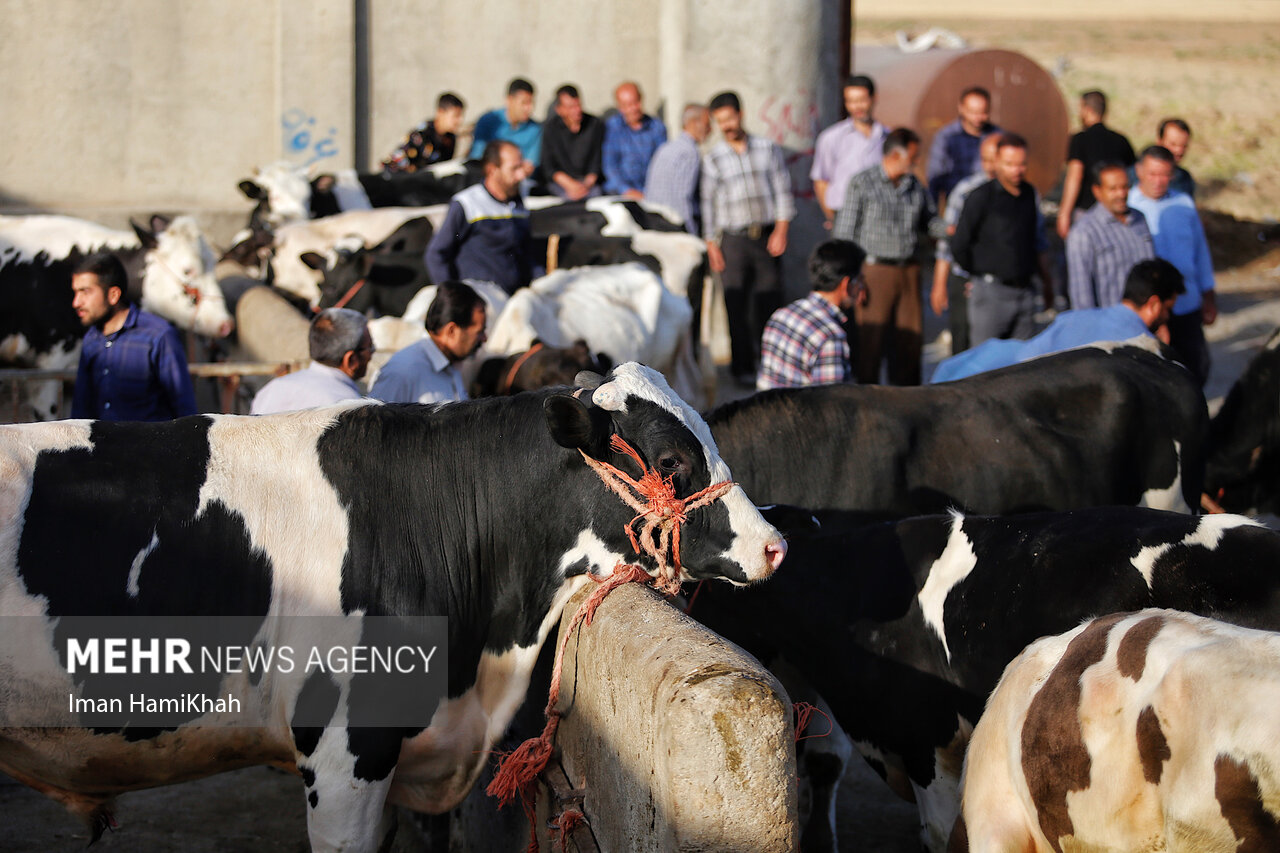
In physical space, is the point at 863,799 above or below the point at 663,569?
below

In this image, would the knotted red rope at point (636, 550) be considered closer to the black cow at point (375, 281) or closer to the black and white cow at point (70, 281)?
the black and white cow at point (70, 281)

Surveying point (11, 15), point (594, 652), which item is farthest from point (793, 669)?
point (11, 15)

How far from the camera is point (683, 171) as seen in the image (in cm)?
1106

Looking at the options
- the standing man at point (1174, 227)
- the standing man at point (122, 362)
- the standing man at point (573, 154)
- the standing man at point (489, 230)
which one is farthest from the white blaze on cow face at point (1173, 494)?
the standing man at point (573, 154)

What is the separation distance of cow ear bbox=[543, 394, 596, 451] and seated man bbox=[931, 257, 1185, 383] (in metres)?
3.70

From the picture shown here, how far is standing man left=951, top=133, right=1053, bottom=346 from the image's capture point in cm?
866

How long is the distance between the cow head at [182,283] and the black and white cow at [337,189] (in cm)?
209

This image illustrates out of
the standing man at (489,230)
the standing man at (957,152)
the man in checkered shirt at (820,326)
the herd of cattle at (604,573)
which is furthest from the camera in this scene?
the standing man at (957,152)

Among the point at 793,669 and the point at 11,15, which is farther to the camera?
the point at 11,15

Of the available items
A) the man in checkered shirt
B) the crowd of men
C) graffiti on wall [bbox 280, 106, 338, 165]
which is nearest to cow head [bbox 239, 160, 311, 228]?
graffiti on wall [bbox 280, 106, 338, 165]

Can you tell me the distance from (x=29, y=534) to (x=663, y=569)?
1640 millimetres

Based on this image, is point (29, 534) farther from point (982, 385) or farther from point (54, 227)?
point (54, 227)

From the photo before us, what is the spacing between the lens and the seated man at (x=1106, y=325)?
22.7 ft

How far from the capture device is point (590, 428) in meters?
3.62
